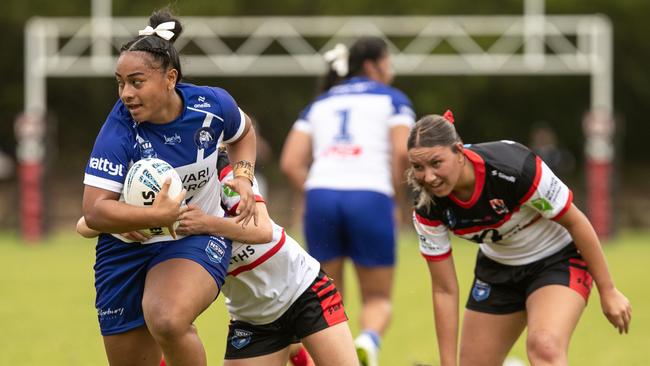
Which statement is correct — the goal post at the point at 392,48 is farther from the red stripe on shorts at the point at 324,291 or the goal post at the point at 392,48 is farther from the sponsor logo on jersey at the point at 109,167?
the sponsor logo on jersey at the point at 109,167

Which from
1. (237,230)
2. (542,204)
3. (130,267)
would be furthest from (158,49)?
(542,204)

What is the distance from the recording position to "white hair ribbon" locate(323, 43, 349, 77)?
7.85 meters

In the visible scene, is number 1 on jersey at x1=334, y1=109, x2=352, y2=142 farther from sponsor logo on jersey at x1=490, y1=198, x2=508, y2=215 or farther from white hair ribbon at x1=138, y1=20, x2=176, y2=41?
white hair ribbon at x1=138, y1=20, x2=176, y2=41

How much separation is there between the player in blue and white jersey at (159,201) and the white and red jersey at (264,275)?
112 mm

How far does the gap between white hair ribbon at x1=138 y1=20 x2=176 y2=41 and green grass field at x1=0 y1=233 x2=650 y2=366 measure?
10.0ft

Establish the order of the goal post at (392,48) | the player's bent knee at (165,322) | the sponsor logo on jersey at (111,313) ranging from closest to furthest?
the player's bent knee at (165,322) < the sponsor logo on jersey at (111,313) < the goal post at (392,48)

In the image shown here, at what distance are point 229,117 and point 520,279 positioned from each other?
162 cm

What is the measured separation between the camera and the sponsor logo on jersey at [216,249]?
4855 millimetres

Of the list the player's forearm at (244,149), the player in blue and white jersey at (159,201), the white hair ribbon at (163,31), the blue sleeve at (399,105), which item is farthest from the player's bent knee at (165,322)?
the blue sleeve at (399,105)

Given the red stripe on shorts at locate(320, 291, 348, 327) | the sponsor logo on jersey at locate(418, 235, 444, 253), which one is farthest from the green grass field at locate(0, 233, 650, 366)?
the red stripe on shorts at locate(320, 291, 348, 327)

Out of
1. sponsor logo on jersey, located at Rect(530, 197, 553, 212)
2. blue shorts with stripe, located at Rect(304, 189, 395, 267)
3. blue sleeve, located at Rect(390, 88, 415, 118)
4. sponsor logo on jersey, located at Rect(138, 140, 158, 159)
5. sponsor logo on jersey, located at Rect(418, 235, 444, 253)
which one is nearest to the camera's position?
sponsor logo on jersey, located at Rect(138, 140, 158, 159)

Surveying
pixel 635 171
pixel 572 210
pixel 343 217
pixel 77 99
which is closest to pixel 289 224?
pixel 77 99

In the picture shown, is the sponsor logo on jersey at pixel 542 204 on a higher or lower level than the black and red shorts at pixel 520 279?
higher

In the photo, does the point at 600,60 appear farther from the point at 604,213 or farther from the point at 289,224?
the point at 289,224
